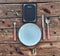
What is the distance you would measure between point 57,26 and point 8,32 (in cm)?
51

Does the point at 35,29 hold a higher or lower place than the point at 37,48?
higher

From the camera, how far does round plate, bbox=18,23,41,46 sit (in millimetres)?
2953

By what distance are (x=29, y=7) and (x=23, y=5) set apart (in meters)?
0.07

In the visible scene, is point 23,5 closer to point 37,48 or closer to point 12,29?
point 12,29

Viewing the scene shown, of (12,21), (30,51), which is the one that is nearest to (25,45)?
(30,51)

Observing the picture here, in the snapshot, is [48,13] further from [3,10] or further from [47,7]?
[3,10]

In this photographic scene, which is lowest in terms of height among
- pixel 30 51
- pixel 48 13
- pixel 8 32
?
pixel 30 51

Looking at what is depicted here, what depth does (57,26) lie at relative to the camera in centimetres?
296

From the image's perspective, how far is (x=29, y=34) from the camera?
296 cm

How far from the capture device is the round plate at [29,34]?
2.95 m

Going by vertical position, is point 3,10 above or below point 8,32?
above

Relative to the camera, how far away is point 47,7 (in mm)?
2963

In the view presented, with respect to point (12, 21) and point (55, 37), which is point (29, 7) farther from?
point (55, 37)

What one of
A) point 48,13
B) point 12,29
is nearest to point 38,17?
point 48,13
